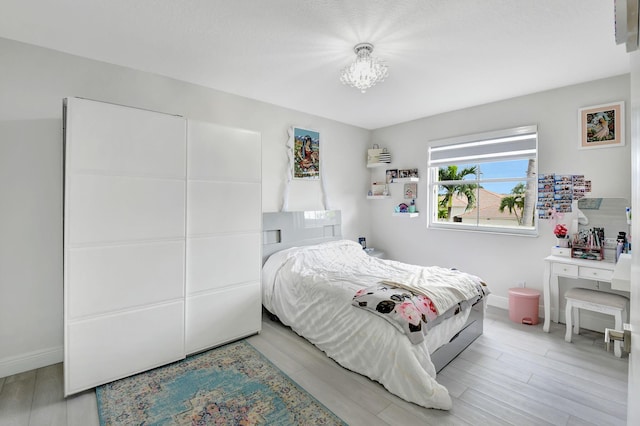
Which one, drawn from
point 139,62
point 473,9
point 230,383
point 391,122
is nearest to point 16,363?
point 230,383

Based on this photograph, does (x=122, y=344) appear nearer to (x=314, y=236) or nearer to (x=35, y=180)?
(x=35, y=180)

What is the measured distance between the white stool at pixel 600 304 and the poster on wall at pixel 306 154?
3159 millimetres

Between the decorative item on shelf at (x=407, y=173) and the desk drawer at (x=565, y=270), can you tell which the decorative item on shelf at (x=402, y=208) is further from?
the desk drawer at (x=565, y=270)

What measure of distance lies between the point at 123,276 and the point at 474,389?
2708 millimetres

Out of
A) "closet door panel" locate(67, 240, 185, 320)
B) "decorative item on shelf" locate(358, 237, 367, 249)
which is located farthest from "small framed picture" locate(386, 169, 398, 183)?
"closet door panel" locate(67, 240, 185, 320)

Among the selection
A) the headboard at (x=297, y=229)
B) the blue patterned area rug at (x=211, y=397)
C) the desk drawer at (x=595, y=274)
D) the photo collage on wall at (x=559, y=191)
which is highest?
the photo collage on wall at (x=559, y=191)

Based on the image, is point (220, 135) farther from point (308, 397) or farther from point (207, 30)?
point (308, 397)

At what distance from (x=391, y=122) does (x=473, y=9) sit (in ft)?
8.90

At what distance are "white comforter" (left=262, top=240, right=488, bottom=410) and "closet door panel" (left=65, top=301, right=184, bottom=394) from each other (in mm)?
1028

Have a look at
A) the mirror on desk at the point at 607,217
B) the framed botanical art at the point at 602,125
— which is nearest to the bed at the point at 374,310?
the mirror on desk at the point at 607,217

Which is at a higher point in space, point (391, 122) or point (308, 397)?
point (391, 122)

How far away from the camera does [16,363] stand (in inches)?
93.7

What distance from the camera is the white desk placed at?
2805mm

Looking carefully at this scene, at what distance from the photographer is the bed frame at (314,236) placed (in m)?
2.60
